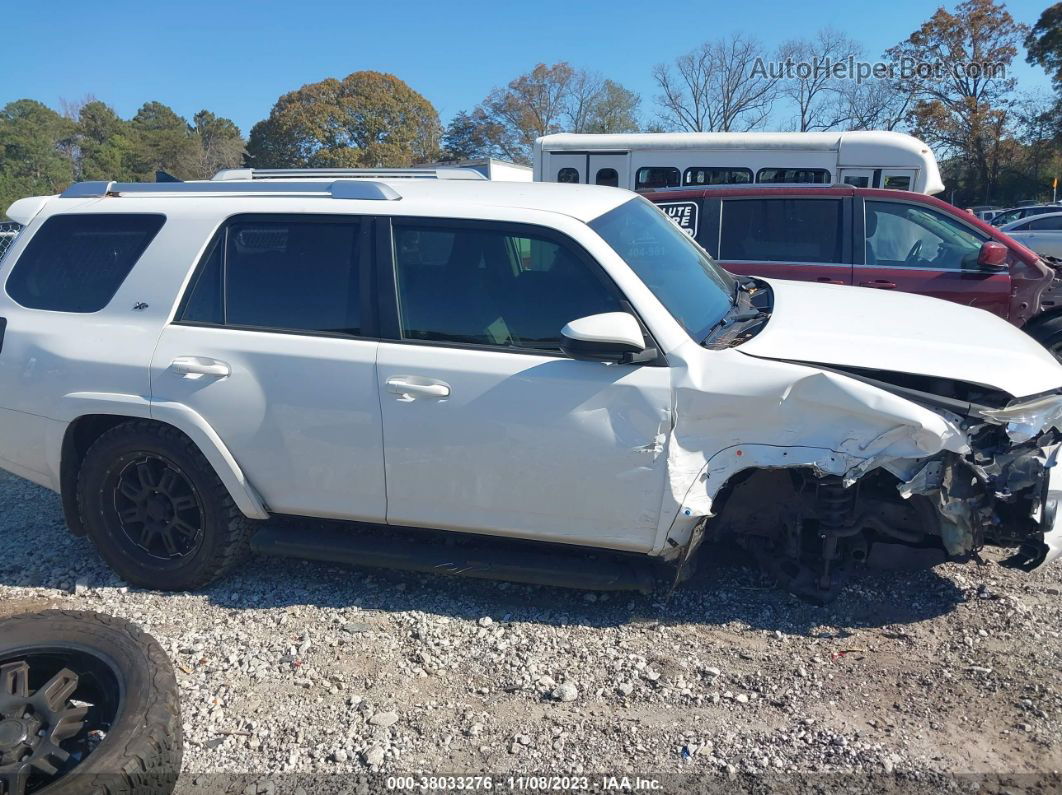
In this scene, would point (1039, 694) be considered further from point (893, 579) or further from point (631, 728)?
point (631, 728)

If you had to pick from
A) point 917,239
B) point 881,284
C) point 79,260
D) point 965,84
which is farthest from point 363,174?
point 965,84

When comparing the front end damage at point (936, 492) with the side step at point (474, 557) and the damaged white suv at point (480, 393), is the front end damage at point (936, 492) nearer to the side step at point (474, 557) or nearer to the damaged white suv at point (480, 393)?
the damaged white suv at point (480, 393)

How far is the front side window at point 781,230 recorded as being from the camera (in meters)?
7.10

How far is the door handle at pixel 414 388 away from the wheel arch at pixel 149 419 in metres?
0.90

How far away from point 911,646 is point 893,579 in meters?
0.53

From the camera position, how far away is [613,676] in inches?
126

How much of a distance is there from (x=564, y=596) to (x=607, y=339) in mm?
1386

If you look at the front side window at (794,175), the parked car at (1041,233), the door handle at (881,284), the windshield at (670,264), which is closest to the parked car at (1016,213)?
the parked car at (1041,233)

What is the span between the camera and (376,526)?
156 inches

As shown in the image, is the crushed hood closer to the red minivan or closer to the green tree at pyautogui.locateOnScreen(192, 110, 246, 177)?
the red minivan

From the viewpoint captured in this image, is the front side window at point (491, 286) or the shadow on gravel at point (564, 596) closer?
the front side window at point (491, 286)

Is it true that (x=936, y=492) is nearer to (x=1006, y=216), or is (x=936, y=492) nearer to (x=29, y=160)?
(x=1006, y=216)

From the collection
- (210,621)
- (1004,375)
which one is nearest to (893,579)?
(1004,375)

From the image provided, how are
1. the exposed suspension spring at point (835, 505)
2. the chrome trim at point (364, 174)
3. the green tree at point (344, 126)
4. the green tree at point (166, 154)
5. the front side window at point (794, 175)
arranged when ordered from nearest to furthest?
the exposed suspension spring at point (835, 505), the chrome trim at point (364, 174), the front side window at point (794, 175), the green tree at point (344, 126), the green tree at point (166, 154)
